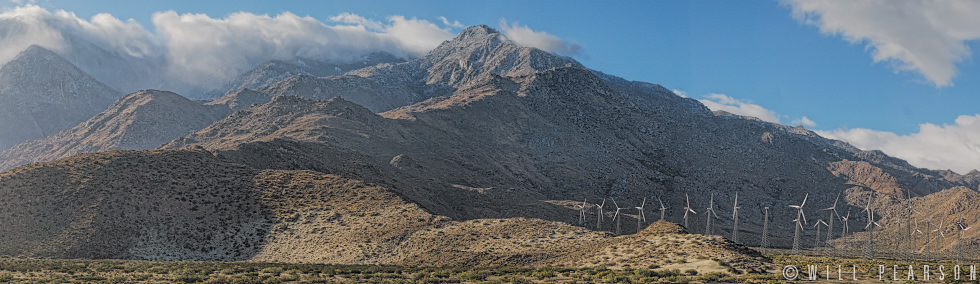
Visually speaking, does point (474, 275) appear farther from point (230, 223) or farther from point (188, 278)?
point (230, 223)

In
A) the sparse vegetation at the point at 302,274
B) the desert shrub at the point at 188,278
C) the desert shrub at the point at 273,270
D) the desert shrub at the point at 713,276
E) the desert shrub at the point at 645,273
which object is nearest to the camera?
the desert shrub at the point at 713,276

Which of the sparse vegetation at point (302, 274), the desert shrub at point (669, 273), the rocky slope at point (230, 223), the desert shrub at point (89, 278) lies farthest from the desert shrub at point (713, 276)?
the desert shrub at point (89, 278)

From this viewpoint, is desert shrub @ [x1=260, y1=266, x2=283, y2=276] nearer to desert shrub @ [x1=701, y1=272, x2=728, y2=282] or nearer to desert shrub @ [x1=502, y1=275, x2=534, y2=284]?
desert shrub @ [x1=502, y1=275, x2=534, y2=284]

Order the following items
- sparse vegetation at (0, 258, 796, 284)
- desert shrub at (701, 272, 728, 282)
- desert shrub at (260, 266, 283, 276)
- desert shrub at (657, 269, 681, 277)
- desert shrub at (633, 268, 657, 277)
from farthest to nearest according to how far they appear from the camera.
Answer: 1. desert shrub at (260, 266, 283, 276)
2. desert shrub at (633, 268, 657, 277)
3. desert shrub at (657, 269, 681, 277)
4. sparse vegetation at (0, 258, 796, 284)
5. desert shrub at (701, 272, 728, 282)

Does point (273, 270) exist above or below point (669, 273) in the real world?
below

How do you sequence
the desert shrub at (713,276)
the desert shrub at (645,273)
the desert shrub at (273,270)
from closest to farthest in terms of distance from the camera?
1. the desert shrub at (713,276)
2. the desert shrub at (645,273)
3. the desert shrub at (273,270)

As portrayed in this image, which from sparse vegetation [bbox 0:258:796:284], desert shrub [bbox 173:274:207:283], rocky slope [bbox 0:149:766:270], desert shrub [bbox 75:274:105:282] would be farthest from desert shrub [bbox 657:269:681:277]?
desert shrub [bbox 75:274:105:282]

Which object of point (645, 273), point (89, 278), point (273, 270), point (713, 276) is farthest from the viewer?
point (273, 270)

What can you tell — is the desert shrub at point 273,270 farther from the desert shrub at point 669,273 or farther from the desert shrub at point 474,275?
the desert shrub at point 669,273

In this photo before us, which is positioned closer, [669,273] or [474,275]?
[669,273]

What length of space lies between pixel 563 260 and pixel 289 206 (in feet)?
162

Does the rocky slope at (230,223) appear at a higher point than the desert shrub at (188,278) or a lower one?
higher

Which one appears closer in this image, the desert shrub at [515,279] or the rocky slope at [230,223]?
the desert shrub at [515,279]

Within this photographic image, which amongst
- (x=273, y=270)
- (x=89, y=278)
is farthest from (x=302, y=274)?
(x=89, y=278)
